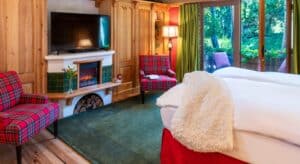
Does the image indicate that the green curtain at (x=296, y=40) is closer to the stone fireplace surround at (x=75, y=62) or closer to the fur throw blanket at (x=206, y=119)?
the fur throw blanket at (x=206, y=119)

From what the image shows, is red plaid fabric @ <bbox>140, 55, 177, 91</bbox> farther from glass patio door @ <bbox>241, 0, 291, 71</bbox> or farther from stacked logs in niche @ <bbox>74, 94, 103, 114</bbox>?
glass patio door @ <bbox>241, 0, 291, 71</bbox>

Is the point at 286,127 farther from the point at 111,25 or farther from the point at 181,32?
the point at 181,32

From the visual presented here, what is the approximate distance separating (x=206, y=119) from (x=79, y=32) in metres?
3.16

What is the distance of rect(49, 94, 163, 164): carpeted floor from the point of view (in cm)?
290

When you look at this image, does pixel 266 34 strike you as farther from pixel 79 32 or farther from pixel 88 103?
pixel 88 103

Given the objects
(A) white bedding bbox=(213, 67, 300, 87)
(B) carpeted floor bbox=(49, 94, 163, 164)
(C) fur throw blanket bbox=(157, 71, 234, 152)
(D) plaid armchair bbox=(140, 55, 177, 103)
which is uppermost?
(D) plaid armchair bbox=(140, 55, 177, 103)

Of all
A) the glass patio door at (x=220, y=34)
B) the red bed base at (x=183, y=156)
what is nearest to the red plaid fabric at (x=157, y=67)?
the glass patio door at (x=220, y=34)

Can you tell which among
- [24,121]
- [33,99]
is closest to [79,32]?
[33,99]

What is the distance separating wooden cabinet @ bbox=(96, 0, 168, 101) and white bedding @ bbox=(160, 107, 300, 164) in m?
3.65

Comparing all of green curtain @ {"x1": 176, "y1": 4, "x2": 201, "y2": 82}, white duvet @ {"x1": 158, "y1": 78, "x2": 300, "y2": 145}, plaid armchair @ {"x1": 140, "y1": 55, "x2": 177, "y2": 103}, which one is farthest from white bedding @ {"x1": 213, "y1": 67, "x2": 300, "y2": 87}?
green curtain @ {"x1": 176, "y1": 4, "x2": 201, "y2": 82}

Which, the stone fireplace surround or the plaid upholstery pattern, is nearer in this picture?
the stone fireplace surround

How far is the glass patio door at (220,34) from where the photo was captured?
541 cm

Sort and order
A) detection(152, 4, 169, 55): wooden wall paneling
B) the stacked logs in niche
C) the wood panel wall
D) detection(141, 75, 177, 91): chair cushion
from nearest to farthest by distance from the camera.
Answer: the wood panel wall
the stacked logs in niche
detection(141, 75, 177, 91): chair cushion
detection(152, 4, 169, 55): wooden wall paneling

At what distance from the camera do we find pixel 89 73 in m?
4.72
